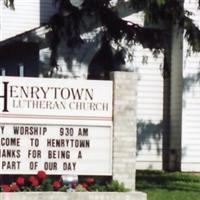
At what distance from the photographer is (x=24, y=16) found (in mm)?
21203

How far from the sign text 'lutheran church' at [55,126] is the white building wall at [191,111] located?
932cm

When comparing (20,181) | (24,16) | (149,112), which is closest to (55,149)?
(20,181)

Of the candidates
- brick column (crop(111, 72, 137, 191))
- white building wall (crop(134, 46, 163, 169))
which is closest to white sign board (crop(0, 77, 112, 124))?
brick column (crop(111, 72, 137, 191))

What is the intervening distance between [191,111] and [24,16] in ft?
17.3

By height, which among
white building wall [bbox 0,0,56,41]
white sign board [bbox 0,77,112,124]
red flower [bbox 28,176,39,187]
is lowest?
red flower [bbox 28,176,39,187]

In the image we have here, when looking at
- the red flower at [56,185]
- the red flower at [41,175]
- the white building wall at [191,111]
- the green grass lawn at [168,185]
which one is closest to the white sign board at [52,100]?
the red flower at [41,175]

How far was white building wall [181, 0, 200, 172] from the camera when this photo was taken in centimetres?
2098

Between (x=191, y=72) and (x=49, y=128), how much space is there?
9.98 metres

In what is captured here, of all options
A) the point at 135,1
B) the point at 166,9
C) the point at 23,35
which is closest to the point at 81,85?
the point at 135,1

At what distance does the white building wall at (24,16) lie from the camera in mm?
21016

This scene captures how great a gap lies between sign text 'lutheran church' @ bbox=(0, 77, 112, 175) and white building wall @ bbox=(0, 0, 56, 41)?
9.45m

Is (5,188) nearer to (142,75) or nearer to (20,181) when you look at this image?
(20,181)

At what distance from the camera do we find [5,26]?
69.1ft

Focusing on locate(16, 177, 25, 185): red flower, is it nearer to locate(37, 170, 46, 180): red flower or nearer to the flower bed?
the flower bed
